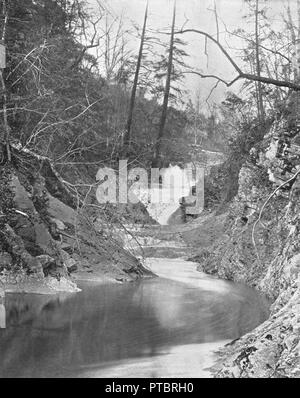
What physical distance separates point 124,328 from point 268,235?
Result: 718 centimetres

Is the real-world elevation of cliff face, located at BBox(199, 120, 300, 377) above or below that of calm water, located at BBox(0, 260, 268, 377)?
above

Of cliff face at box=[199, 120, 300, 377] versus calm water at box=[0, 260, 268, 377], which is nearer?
calm water at box=[0, 260, 268, 377]

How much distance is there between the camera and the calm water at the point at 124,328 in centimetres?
701

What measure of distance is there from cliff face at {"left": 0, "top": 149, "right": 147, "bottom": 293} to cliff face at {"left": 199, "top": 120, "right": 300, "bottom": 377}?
11.0 ft

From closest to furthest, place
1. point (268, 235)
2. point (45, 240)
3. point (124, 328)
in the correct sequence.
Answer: point (124, 328) → point (45, 240) → point (268, 235)

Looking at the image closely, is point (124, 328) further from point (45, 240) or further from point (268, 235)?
point (268, 235)

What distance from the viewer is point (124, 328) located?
930 cm

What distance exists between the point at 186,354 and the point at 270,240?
8023mm

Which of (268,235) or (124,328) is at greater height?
(268,235)

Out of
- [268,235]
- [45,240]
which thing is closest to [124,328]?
[45,240]

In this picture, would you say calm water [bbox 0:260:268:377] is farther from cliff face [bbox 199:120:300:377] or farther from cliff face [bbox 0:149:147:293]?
cliff face [bbox 199:120:300:377]

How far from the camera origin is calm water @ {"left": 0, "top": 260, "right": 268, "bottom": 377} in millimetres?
7008
